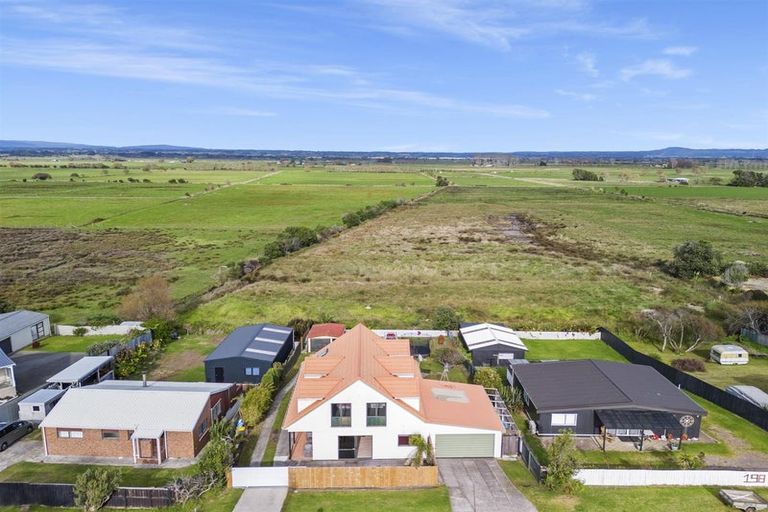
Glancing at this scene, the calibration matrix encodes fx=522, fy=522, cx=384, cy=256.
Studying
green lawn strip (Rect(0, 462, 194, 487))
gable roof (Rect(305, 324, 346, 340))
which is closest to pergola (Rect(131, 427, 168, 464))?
green lawn strip (Rect(0, 462, 194, 487))

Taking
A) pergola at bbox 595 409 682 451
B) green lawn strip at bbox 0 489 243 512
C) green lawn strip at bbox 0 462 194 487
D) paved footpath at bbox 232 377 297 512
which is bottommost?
green lawn strip at bbox 0 462 194 487

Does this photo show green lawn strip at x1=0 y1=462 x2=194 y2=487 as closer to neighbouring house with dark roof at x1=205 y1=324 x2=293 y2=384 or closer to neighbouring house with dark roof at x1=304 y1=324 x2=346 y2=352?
neighbouring house with dark roof at x1=205 y1=324 x2=293 y2=384

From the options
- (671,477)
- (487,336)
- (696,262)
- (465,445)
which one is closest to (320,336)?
(487,336)

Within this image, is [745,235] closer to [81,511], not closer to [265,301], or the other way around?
[265,301]

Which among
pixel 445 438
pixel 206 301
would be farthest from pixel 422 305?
pixel 445 438

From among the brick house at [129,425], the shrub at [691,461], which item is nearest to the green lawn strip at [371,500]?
the brick house at [129,425]
